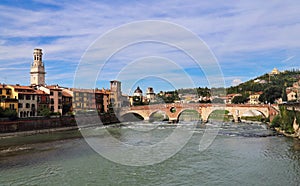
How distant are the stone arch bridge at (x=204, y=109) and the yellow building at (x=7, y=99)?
561 inches

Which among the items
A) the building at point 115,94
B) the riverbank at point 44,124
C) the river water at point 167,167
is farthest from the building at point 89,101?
the river water at point 167,167

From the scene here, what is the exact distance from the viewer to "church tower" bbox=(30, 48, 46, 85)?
37344mm

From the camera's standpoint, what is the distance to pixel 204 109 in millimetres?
32156

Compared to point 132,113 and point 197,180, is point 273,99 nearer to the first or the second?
point 132,113

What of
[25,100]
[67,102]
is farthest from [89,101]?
[25,100]

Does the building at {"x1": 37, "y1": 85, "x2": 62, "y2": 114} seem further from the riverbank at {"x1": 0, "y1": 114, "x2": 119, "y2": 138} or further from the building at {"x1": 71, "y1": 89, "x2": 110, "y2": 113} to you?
Result: the riverbank at {"x1": 0, "y1": 114, "x2": 119, "y2": 138}

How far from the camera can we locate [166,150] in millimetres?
14766

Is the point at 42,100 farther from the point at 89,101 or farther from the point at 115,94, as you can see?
the point at 115,94

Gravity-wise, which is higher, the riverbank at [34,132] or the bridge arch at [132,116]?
the bridge arch at [132,116]

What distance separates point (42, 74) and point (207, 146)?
91.5 feet

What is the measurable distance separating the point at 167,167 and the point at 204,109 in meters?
21.5

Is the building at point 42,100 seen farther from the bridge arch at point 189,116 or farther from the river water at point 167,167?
the bridge arch at point 189,116

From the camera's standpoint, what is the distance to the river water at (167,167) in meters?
9.67

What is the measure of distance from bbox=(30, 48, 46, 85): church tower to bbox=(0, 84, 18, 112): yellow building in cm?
1195
